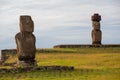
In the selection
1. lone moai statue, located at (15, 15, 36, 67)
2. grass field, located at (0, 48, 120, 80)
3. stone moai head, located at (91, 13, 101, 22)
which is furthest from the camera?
stone moai head, located at (91, 13, 101, 22)

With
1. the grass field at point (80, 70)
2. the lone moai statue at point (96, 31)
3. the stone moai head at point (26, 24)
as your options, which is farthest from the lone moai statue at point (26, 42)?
the lone moai statue at point (96, 31)

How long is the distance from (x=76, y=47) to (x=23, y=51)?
28.3 meters

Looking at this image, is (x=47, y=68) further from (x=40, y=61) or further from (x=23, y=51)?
(x=40, y=61)

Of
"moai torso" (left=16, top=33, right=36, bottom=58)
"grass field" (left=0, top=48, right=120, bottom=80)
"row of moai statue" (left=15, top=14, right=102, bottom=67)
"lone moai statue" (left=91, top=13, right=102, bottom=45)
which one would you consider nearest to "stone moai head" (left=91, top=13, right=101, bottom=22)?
"lone moai statue" (left=91, top=13, right=102, bottom=45)

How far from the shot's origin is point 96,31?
2813 inches

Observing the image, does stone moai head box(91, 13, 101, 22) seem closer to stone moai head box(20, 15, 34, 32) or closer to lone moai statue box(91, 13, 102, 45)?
lone moai statue box(91, 13, 102, 45)

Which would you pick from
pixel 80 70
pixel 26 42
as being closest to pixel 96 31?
pixel 26 42

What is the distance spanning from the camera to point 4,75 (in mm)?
36031

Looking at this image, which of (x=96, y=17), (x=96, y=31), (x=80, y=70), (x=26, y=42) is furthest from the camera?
(x=96, y=17)

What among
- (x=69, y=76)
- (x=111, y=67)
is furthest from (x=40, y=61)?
(x=69, y=76)

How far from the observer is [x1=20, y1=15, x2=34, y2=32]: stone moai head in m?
42.6

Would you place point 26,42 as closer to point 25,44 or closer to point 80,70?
point 25,44

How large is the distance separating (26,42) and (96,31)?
30379 mm

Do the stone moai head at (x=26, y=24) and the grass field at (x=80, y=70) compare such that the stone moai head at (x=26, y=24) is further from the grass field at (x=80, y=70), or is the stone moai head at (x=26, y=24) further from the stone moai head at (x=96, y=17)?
the stone moai head at (x=96, y=17)
